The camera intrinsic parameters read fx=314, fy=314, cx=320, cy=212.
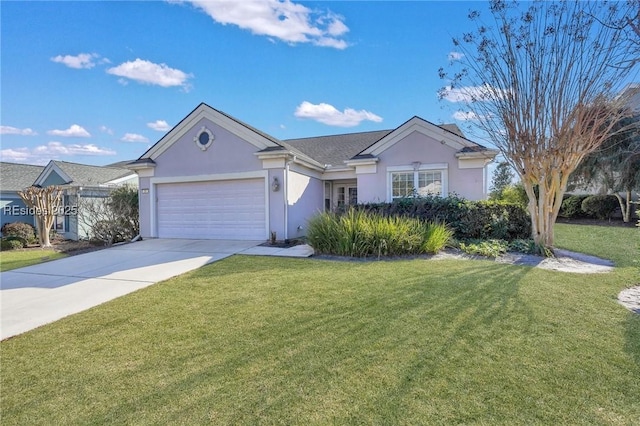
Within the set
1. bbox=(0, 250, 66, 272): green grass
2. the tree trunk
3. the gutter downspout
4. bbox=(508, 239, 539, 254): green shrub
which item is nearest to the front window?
bbox=(508, 239, 539, 254): green shrub

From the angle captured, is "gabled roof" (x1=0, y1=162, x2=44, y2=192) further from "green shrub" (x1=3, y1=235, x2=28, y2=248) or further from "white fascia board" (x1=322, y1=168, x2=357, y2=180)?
"white fascia board" (x1=322, y1=168, x2=357, y2=180)

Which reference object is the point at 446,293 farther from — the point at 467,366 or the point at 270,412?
the point at 270,412

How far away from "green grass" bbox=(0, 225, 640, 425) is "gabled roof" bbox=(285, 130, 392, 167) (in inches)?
430

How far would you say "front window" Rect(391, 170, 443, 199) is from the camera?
12.5 m

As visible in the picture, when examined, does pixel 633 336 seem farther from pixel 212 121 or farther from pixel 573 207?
pixel 573 207

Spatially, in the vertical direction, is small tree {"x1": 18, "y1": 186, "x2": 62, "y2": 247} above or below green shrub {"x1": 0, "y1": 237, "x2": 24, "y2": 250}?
above

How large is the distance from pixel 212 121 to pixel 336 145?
7348 millimetres

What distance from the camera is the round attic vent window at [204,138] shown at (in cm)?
1255

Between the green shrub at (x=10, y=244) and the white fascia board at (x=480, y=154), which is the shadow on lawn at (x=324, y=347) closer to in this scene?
the white fascia board at (x=480, y=154)

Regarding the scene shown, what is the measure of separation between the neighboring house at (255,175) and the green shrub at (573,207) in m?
12.1

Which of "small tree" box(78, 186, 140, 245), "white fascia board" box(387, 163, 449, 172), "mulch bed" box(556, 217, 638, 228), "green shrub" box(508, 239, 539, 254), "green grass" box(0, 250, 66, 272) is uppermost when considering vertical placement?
"white fascia board" box(387, 163, 449, 172)

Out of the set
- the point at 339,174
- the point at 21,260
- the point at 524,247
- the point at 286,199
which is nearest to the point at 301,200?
the point at 286,199

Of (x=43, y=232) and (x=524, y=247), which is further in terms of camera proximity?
(x=43, y=232)

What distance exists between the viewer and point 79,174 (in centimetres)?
1838
